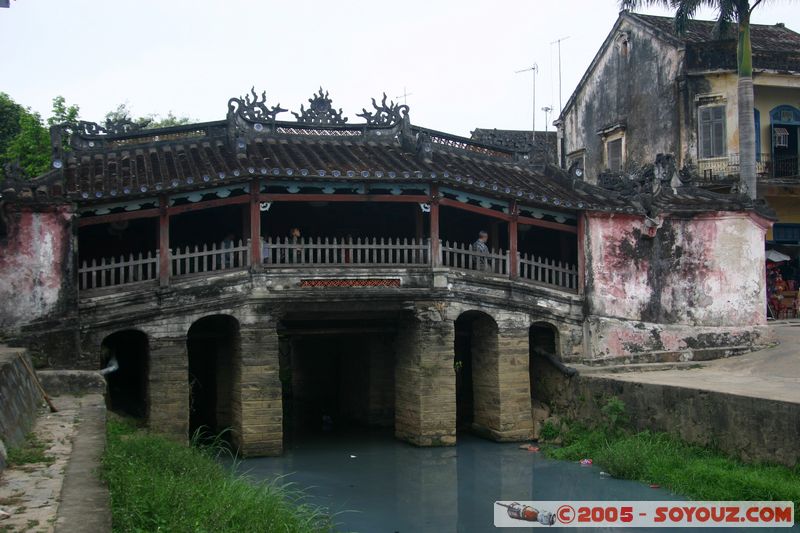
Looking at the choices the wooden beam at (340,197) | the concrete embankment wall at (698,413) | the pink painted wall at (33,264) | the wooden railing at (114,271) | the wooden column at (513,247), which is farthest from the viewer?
the wooden column at (513,247)

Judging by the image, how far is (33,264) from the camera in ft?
41.7

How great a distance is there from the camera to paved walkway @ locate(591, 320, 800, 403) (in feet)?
39.5

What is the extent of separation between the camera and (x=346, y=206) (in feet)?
54.5

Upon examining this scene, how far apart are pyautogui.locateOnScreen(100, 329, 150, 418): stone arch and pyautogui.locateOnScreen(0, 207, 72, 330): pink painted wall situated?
1266mm

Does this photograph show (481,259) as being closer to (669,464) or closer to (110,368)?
(669,464)

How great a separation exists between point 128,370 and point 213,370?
1.54m

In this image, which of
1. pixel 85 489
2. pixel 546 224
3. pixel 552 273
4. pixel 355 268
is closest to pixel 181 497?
pixel 85 489

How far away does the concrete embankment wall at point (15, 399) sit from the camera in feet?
25.0

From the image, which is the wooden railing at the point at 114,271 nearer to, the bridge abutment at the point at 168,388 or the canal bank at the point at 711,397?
the bridge abutment at the point at 168,388

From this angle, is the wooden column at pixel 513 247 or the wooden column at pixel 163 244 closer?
the wooden column at pixel 163 244

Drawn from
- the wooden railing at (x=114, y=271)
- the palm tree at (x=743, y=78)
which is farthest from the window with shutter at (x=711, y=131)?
the wooden railing at (x=114, y=271)

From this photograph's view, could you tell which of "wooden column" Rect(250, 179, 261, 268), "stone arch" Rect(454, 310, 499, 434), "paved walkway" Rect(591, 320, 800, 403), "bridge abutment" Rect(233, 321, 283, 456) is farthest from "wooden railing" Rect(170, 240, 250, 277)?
"paved walkway" Rect(591, 320, 800, 403)

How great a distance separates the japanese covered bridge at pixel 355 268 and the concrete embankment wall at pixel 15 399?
2749mm

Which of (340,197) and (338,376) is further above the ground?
(340,197)
